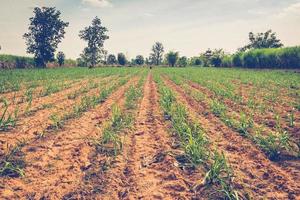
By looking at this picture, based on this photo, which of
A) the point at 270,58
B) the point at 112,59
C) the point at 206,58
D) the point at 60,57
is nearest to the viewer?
the point at 270,58

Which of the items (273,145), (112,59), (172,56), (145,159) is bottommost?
(145,159)

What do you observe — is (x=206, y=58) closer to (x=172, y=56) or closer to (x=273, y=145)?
(x=172, y=56)

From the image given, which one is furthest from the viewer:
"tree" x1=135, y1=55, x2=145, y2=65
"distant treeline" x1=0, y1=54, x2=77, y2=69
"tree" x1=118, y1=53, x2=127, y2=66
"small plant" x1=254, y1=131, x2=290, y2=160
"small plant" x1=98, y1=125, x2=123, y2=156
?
"tree" x1=135, y1=55, x2=145, y2=65

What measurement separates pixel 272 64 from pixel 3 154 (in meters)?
40.1

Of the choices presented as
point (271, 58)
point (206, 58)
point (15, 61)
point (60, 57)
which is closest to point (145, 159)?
point (271, 58)

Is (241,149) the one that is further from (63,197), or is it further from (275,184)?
(63,197)

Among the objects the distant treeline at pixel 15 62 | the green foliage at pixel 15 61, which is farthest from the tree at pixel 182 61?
the green foliage at pixel 15 61

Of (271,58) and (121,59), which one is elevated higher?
(271,58)

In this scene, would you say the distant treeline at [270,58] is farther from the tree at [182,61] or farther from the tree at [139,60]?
the tree at [139,60]

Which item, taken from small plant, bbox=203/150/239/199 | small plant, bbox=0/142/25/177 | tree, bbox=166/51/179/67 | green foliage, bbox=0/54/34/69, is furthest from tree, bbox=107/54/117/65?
small plant, bbox=203/150/239/199

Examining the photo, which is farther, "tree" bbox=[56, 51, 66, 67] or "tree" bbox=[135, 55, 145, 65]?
"tree" bbox=[135, 55, 145, 65]

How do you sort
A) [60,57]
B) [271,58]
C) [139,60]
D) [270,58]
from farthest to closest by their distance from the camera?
[139,60] < [60,57] < [270,58] < [271,58]

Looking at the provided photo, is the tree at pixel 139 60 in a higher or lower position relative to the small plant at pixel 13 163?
higher

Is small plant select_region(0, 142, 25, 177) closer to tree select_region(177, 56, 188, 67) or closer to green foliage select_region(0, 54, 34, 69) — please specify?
green foliage select_region(0, 54, 34, 69)
